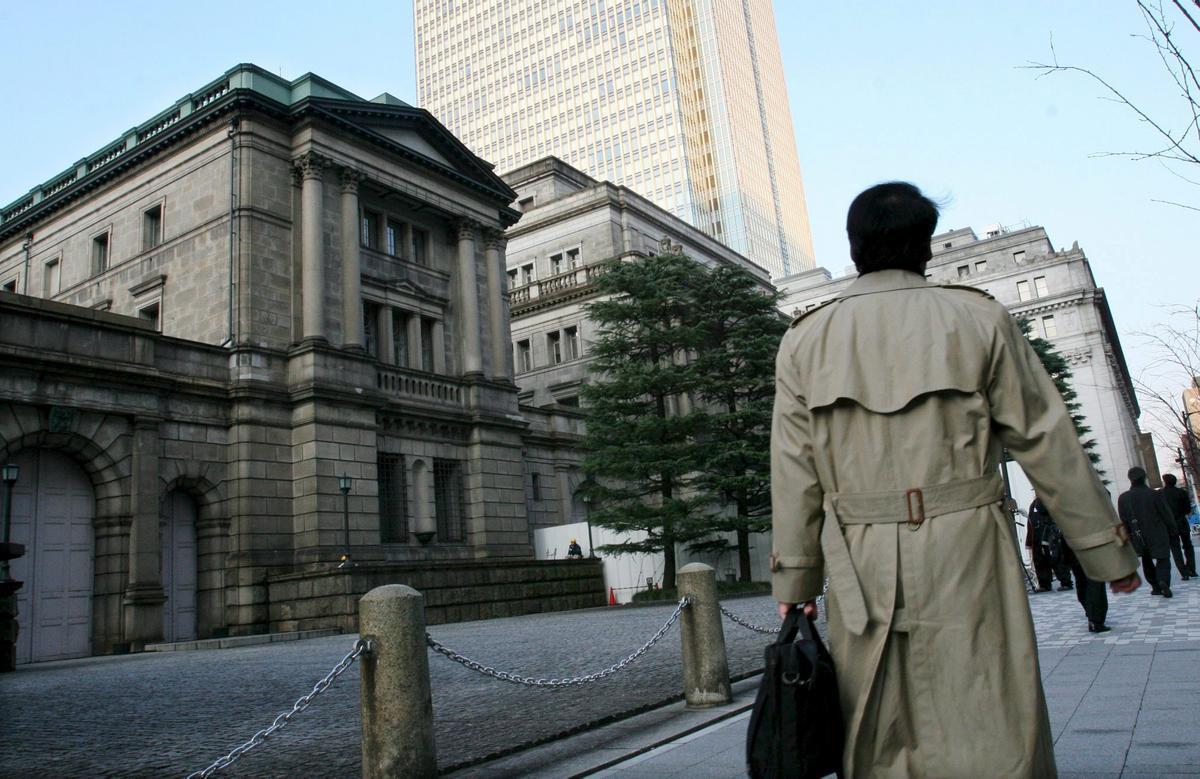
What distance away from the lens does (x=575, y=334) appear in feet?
147

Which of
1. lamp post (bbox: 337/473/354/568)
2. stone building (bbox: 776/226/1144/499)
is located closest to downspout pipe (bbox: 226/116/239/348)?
lamp post (bbox: 337/473/354/568)

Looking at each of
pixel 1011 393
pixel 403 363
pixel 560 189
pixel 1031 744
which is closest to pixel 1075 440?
pixel 1011 393

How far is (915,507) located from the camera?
10.3ft

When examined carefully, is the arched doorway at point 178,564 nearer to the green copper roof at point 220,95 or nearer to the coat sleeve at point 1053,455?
the green copper roof at point 220,95

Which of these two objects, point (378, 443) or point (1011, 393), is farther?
point (378, 443)

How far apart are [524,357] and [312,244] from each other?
66.2 feet

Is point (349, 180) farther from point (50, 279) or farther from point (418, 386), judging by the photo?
point (50, 279)

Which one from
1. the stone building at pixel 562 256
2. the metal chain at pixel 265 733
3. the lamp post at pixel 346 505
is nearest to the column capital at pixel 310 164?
the lamp post at pixel 346 505

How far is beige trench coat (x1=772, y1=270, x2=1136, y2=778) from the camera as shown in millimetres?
2998

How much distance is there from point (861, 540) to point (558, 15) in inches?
5056

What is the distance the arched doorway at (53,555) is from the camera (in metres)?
20.4

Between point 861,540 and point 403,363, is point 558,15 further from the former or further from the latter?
point 861,540

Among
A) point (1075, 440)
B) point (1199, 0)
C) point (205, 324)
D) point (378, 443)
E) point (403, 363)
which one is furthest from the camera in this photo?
point (403, 363)

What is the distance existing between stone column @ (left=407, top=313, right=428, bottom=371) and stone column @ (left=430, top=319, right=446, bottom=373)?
543 millimetres
